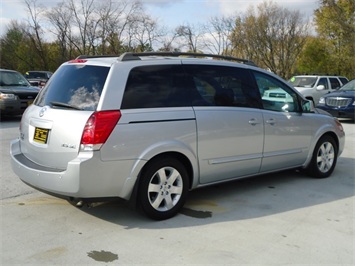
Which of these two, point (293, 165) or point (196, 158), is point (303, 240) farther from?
point (293, 165)

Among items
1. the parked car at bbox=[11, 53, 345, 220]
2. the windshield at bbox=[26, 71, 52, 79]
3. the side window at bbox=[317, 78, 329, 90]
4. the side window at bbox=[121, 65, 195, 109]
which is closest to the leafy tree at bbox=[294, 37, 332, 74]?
the side window at bbox=[317, 78, 329, 90]

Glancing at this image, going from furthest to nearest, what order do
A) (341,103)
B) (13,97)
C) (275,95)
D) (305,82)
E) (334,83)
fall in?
(334,83) → (305,82) → (341,103) → (13,97) → (275,95)

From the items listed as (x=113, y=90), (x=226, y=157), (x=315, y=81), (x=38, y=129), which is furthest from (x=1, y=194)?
(x=315, y=81)

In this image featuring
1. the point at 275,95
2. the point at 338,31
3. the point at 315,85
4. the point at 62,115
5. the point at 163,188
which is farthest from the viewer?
the point at 338,31

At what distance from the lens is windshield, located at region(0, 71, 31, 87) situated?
505 inches

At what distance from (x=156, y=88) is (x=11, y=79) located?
10.6 meters

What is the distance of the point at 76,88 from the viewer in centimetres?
405

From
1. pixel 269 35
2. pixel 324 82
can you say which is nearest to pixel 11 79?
pixel 324 82

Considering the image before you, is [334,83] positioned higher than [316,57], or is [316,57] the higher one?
[316,57]

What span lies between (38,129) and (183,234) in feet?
6.14

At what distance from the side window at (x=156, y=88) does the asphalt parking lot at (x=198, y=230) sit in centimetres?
111

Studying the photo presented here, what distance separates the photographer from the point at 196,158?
4367 millimetres

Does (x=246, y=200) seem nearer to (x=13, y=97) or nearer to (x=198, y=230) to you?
(x=198, y=230)

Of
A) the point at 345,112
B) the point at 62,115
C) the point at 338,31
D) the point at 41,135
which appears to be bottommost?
the point at 345,112
